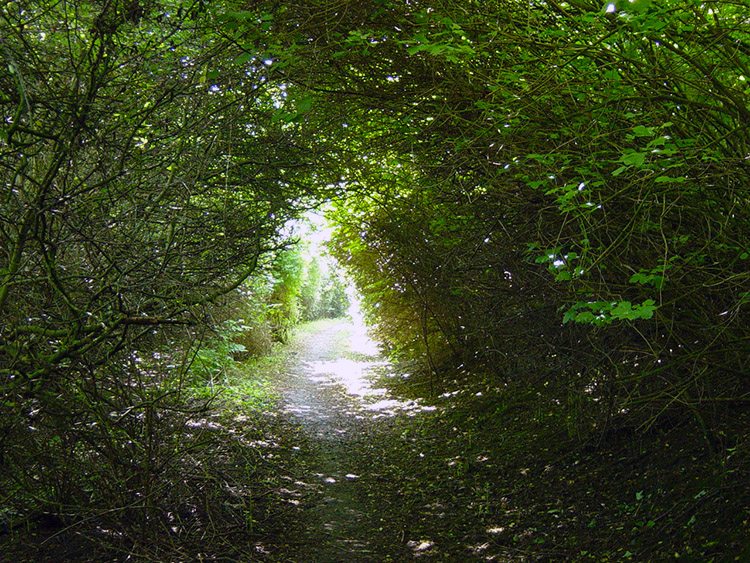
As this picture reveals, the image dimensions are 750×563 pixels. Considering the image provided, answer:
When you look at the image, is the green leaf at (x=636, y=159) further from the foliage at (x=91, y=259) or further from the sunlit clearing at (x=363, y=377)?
the sunlit clearing at (x=363, y=377)

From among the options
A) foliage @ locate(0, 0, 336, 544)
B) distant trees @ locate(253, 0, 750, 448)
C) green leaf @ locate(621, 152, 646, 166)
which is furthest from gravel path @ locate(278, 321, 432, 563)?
green leaf @ locate(621, 152, 646, 166)

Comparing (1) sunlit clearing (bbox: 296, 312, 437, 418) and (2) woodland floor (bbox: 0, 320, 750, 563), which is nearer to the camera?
(2) woodland floor (bbox: 0, 320, 750, 563)

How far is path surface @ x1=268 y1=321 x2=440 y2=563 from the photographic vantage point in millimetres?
4805

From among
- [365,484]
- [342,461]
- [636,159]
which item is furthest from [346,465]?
[636,159]

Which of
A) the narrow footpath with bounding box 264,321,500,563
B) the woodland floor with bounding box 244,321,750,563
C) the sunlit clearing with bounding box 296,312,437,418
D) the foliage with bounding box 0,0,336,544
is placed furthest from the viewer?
the sunlit clearing with bounding box 296,312,437,418

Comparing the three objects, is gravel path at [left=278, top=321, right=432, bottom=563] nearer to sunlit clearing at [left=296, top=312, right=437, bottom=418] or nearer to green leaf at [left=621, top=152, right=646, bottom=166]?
sunlit clearing at [left=296, top=312, right=437, bottom=418]

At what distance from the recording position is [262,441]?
755 cm

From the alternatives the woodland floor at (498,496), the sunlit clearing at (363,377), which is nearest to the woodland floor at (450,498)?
the woodland floor at (498,496)

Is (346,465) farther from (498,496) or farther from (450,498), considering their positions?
(498,496)

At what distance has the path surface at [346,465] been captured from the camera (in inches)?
189

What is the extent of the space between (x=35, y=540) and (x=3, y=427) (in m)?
1.42

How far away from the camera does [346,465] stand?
23.1ft

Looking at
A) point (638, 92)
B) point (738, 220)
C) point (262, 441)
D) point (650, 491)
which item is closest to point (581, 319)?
point (738, 220)

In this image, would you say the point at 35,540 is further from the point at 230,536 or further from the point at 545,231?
the point at 545,231
